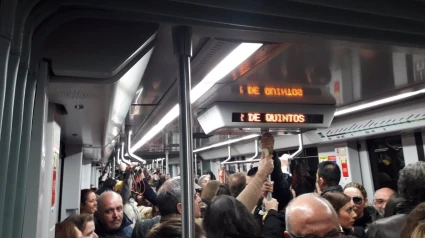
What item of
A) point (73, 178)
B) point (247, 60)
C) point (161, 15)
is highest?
point (247, 60)

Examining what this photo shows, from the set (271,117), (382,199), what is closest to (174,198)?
(271,117)

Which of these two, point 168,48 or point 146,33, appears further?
point 168,48

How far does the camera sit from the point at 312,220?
1493 mm

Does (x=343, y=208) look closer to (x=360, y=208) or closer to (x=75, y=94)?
(x=360, y=208)

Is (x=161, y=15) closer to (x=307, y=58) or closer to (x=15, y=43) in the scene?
(x=15, y=43)

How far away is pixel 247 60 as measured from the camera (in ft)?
7.42

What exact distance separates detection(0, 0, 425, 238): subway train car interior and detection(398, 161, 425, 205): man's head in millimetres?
48

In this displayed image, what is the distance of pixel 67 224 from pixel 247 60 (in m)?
1.61

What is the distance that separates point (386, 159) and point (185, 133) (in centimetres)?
586

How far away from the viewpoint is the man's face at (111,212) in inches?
109

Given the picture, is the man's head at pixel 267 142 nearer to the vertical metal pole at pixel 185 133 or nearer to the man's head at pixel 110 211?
the man's head at pixel 110 211

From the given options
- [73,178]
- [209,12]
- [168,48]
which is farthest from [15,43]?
[73,178]

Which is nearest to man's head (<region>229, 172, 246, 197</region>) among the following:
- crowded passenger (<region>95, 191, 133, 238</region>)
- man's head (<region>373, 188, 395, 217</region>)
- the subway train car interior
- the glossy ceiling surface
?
the subway train car interior

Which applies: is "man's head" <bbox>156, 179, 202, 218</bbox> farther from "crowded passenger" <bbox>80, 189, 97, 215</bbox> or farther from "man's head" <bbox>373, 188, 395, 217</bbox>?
"man's head" <bbox>373, 188, 395, 217</bbox>
